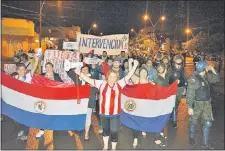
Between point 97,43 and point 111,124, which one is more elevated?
point 97,43

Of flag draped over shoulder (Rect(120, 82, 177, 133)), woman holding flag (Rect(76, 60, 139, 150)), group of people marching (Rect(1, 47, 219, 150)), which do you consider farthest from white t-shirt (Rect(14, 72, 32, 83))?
flag draped over shoulder (Rect(120, 82, 177, 133))

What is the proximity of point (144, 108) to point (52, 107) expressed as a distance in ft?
6.05

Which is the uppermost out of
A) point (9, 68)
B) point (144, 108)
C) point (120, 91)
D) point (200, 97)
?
point (9, 68)

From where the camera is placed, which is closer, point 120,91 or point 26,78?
point 120,91

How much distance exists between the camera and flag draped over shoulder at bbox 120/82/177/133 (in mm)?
6539

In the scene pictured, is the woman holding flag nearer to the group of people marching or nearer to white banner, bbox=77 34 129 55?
the group of people marching

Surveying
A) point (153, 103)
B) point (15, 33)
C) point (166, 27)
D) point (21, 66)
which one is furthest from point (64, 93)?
point (166, 27)

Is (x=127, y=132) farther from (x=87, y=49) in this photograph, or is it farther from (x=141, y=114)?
(x=87, y=49)

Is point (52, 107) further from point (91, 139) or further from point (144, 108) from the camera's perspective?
point (144, 108)

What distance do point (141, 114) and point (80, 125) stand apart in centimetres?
125

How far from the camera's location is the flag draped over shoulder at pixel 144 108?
Answer: 654cm

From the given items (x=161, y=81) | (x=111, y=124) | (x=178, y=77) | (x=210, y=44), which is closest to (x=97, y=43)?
(x=178, y=77)

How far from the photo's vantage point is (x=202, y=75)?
21.2ft

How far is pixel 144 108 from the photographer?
6.56 metres
